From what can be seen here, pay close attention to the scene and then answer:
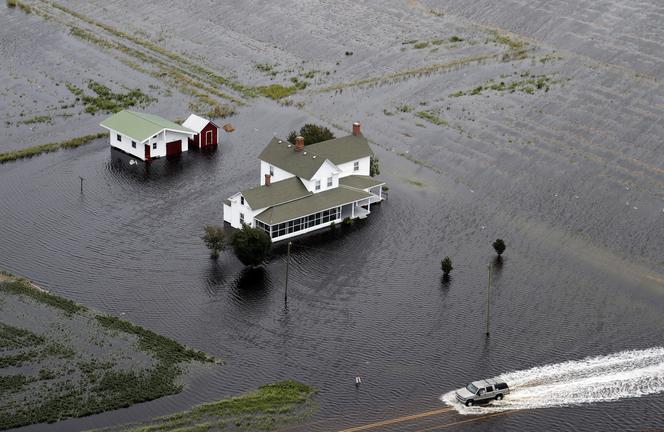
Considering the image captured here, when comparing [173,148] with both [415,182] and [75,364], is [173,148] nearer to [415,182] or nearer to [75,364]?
[415,182]

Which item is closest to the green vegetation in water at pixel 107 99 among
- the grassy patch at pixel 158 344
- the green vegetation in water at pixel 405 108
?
the green vegetation in water at pixel 405 108

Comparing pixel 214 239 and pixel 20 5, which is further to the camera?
pixel 20 5

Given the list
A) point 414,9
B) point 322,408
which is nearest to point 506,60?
point 414,9

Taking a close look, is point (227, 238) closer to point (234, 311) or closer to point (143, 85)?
point (234, 311)

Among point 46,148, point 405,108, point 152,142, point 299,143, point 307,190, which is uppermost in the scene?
point 299,143

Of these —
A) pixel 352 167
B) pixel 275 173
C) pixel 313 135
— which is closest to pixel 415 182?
pixel 352 167

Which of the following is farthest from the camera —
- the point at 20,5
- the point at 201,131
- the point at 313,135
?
the point at 20,5

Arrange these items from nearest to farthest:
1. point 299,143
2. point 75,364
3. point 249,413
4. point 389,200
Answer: point 249,413 < point 75,364 < point 299,143 < point 389,200

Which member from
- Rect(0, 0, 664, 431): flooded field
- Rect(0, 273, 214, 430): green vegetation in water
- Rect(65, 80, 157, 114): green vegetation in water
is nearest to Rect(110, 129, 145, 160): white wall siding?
Rect(0, 0, 664, 431): flooded field
